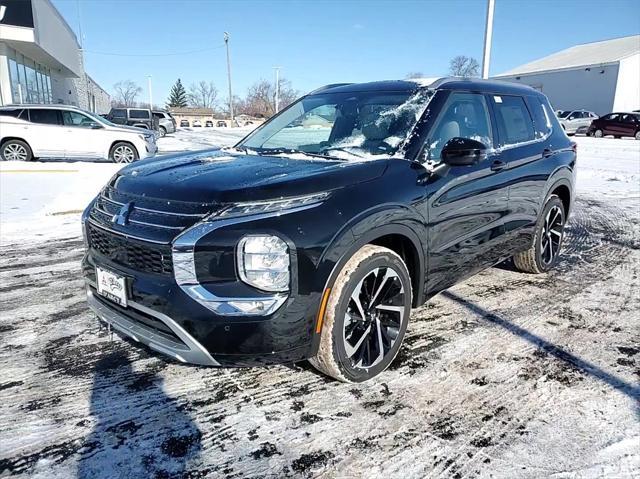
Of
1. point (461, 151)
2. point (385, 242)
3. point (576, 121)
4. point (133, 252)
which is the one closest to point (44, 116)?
point (133, 252)

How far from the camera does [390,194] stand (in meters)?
2.91

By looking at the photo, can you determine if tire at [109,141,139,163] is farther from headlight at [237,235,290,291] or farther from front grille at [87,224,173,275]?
headlight at [237,235,290,291]

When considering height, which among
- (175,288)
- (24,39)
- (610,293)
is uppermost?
(24,39)

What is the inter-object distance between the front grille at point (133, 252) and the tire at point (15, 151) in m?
13.0

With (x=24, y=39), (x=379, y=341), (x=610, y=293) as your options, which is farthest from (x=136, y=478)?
(x=24, y=39)

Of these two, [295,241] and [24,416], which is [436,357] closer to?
A: [295,241]

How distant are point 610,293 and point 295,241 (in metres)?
3.58

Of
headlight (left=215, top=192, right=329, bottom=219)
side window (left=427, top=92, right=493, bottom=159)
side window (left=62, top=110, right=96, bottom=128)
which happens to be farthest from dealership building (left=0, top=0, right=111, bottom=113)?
headlight (left=215, top=192, right=329, bottom=219)

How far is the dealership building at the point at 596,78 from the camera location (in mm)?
43594

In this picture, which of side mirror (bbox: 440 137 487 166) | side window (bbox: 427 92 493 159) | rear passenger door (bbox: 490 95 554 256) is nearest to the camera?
side mirror (bbox: 440 137 487 166)

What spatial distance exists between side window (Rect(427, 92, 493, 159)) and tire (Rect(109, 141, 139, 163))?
12668 millimetres

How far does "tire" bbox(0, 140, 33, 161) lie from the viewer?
13.4 metres

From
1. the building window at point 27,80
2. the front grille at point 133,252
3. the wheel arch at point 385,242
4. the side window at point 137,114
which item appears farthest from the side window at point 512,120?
the side window at point 137,114

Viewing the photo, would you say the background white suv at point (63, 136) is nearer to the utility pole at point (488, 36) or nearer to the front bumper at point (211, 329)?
the utility pole at point (488, 36)
